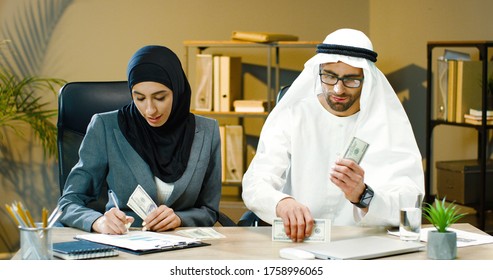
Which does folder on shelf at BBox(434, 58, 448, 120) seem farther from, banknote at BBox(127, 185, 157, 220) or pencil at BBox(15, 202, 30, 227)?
pencil at BBox(15, 202, 30, 227)

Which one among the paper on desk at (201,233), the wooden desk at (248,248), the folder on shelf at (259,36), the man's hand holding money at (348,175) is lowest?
the wooden desk at (248,248)

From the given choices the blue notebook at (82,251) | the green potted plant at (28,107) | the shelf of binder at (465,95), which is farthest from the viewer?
the green potted plant at (28,107)

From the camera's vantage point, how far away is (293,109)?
9.05 ft

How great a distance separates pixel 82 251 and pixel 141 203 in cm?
40

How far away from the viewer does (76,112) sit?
298cm

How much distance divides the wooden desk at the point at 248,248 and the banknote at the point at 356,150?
9.6 inches

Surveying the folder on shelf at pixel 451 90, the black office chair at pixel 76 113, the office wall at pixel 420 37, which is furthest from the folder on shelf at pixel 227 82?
the black office chair at pixel 76 113

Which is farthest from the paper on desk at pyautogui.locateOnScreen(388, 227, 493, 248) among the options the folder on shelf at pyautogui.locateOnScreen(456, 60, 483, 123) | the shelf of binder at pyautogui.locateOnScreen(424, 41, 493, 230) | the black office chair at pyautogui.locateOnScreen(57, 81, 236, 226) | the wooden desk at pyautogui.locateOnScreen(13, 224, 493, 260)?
the folder on shelf at pyautogui.locateOnScreen(456, 60, 483, 123)

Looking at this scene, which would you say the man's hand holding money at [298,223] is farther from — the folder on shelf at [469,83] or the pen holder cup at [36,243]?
the folder on shelf at [469,83]

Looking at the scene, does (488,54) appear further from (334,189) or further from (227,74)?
(334,189)

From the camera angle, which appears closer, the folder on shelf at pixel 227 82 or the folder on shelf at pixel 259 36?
the folder on shelf at pixel 259 36

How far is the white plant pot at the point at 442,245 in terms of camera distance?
194 cm

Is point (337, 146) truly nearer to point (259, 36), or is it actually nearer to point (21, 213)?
point (21, 213)

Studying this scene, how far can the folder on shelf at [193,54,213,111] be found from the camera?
15.6 feet
